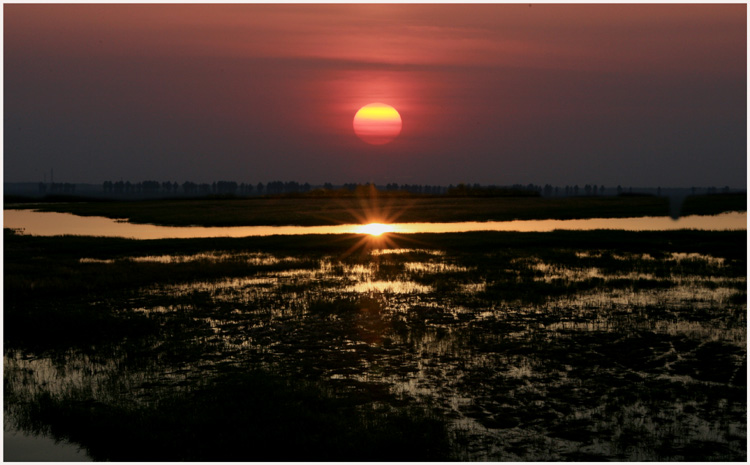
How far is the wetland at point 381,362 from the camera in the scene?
11441 millimetres

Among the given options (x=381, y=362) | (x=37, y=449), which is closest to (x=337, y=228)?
(x=381, y=362)

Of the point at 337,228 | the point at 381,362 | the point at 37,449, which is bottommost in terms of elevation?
the point at 37,449

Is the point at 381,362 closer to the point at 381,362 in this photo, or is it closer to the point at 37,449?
the point at 381,362

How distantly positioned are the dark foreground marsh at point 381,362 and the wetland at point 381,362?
5 centimetres

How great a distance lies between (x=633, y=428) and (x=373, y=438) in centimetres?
417

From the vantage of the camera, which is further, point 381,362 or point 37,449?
point 381,362

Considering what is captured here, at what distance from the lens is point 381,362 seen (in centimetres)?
1571

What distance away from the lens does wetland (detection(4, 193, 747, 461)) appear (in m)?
11.4

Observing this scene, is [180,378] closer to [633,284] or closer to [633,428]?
[633,428]

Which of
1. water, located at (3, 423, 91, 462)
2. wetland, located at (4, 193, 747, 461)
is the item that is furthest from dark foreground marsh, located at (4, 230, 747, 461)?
water, located at (3, 423, 91, 462)

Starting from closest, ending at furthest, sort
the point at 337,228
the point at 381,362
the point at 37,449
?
the point at 37,449 < the point at 381,362 < the point at 337,228

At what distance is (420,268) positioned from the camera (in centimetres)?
3144

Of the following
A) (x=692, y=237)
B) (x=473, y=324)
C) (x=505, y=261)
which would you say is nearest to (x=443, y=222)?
(x=692, y=237)

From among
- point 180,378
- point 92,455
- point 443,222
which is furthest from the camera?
point 443,222
